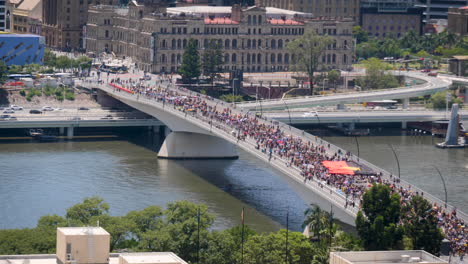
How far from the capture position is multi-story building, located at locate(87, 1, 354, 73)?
165900 millimetres

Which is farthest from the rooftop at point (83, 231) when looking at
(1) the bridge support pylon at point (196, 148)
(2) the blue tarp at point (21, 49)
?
(2) the blue tarp at point (21, 49)

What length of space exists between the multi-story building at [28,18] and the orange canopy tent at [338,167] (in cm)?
10589

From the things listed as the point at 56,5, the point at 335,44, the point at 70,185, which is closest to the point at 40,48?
the point at 56,5

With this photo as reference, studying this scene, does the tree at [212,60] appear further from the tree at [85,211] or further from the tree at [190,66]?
the tree at [85,211]

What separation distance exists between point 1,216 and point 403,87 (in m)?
73.3

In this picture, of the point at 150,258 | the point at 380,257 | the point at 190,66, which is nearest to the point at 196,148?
the point at 190,66

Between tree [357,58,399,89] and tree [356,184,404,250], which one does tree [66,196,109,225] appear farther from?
tree [357,58,399,89]

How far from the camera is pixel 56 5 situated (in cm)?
18850

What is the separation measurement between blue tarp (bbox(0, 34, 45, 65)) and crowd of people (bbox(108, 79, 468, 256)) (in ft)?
104

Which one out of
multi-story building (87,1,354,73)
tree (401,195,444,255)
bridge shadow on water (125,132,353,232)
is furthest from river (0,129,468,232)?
multi-story building (87,1,354,73)

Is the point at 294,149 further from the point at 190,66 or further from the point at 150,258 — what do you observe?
the point at 190,66

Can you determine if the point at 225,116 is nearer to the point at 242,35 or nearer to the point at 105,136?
the point at 105,136

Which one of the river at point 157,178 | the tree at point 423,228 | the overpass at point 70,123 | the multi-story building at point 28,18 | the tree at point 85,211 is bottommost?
the river at point 157,178

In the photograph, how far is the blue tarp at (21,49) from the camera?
546 feet
